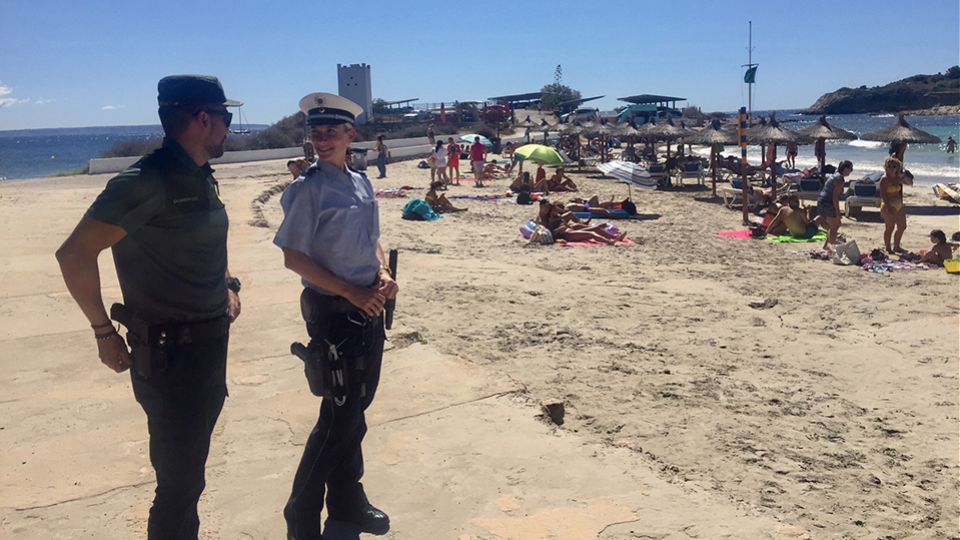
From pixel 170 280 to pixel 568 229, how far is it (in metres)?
10.5

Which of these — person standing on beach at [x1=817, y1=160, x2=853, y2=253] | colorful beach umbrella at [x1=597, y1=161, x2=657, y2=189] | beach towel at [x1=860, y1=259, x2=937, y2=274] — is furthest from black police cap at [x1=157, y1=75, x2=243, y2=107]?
colorful beach umbrella at [x1=597, y1=161, x2=657, y2=189]

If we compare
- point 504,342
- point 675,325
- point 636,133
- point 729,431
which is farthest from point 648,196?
point 729,431

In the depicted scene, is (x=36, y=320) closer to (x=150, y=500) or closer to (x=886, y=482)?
(x=150, y=500)

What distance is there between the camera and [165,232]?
2.31m

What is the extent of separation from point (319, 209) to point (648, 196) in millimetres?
18127

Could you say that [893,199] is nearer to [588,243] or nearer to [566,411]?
[588,243]

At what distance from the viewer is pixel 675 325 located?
23.7 feet

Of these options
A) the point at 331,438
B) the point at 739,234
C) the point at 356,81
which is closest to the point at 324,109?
the point at 331,438

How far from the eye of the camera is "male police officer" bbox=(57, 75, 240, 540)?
2.24 m

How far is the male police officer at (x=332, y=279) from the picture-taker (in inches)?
108

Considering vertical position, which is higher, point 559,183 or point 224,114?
point 224,114

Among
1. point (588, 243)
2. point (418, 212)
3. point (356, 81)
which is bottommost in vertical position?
point (588, 243)

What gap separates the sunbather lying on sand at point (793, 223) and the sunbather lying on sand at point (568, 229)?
8.75ft

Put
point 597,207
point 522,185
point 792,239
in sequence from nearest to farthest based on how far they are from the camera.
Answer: point 792,239
point 597,207
point 522,185
